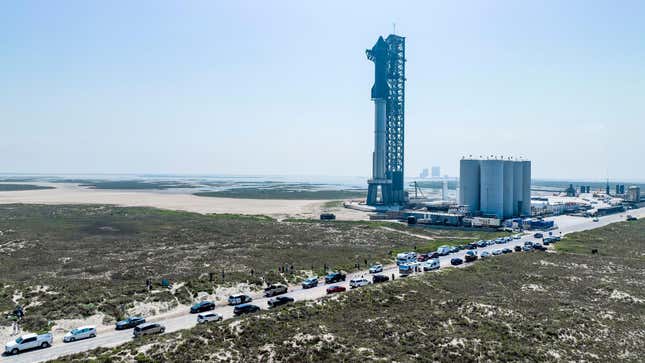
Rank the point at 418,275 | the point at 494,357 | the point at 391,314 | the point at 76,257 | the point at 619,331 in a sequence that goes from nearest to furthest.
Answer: the point at 494,357 → the point at 619,331 → the point at 391,314 → the point at 418,275 → the point at 76,257

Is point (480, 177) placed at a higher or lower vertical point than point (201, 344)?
higher

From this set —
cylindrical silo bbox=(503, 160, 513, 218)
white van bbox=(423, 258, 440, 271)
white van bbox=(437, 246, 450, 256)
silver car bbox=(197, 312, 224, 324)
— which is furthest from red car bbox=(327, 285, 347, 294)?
cylindrical silo bbox=(503, 160, 513, 218)

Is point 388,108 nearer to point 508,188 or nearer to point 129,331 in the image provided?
point 508,188

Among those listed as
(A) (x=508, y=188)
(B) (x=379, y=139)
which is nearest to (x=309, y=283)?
(A) (x=508, y=188)

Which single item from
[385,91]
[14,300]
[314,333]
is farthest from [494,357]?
[385,91]

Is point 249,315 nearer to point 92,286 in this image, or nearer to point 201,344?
point 201,344

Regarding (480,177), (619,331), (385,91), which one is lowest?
(619,331)
